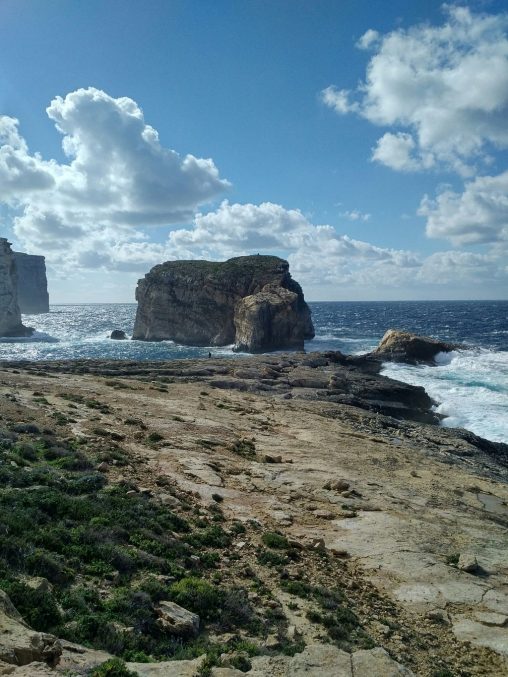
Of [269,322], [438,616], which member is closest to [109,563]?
[438,616]

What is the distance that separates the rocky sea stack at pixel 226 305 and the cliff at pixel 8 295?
3029 centimetres

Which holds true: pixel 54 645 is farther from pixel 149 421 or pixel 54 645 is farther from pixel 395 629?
pixel 149 421

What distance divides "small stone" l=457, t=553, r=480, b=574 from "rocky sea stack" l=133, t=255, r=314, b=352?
7179 cm

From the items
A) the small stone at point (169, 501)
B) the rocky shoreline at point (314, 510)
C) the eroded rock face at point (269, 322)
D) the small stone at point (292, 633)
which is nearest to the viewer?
the small stone at point (292, 633)

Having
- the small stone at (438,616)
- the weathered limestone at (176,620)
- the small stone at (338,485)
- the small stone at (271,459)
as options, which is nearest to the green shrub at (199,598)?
the weathered limestone at (176,620)

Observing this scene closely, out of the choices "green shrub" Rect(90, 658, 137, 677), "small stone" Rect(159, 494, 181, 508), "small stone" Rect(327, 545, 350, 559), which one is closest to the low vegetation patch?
"green shrub" Rect(90, 658, 137, 677)

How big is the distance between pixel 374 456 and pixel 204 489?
11.9 m

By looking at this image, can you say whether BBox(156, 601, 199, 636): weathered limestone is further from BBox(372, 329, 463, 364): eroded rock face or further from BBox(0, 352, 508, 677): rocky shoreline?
BBox(372, 329, 463, 364): eroded rock face

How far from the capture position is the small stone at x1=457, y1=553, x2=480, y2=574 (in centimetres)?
1398

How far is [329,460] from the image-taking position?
23953mm

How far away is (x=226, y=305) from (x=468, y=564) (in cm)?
9098

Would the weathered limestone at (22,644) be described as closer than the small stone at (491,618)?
Yes

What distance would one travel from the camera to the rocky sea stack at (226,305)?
89000mm

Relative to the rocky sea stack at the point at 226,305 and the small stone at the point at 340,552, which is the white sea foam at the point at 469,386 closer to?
the rocky sea stack at the point at 226,305
